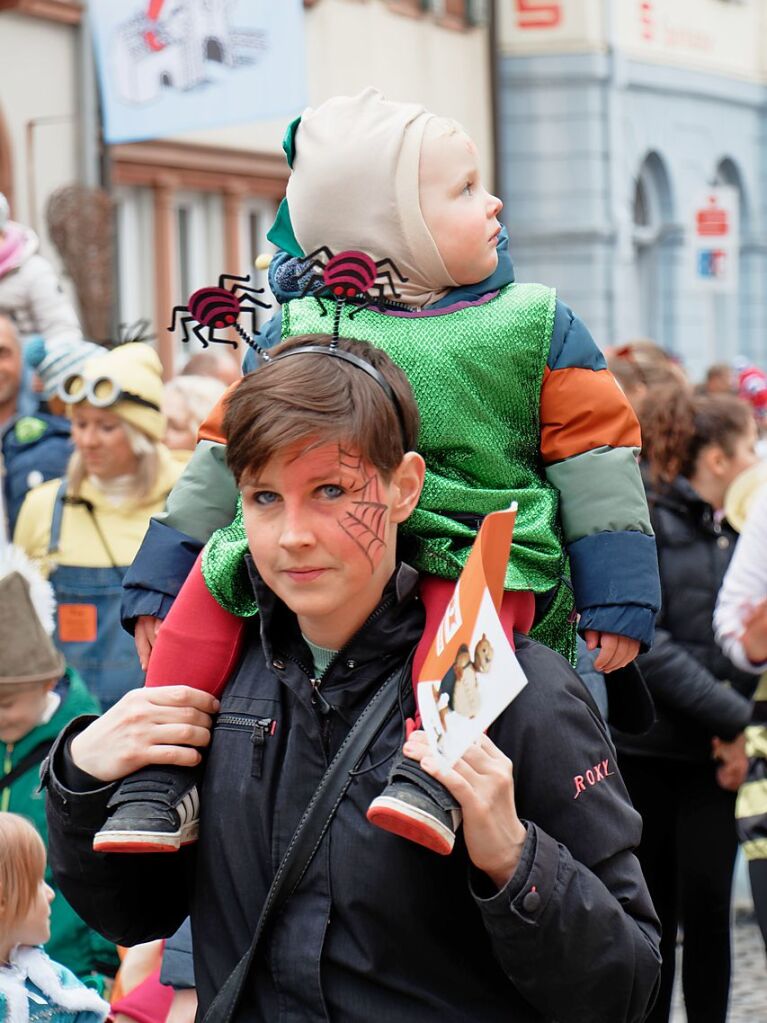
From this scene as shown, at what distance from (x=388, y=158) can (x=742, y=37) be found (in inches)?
1040

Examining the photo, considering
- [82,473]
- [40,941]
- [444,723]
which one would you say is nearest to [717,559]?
[82,473]

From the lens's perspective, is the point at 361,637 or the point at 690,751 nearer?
the point at 361,637

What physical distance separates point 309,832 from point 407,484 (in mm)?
474

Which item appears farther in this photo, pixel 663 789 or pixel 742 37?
pixel 742 37

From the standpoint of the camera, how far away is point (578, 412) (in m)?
2.93

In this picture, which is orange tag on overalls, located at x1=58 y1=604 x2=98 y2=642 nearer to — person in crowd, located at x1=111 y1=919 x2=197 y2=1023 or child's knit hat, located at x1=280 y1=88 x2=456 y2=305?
person in crowd, located at x1=111 y1=919 x2=197 y2=1023

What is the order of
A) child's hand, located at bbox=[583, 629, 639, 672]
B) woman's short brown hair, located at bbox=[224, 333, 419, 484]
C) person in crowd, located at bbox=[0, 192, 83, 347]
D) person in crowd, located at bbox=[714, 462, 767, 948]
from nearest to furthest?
woman's short brown hair, located at bbox=[224, 333, 419, 484] < child's hand, located at bbox=[583, 629, 639, 672] < person in crowd, located at bbox=[714, 462, 767, 948] < person in crowd, located at bbox=[0, 192, 83, 347]

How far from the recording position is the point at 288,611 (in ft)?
8.96

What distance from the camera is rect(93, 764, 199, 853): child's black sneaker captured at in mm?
2627

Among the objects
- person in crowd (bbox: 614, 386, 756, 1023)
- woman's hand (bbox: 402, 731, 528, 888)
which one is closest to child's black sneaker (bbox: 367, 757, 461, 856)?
woman's hand (bbox: 402, 731, 528, 888)

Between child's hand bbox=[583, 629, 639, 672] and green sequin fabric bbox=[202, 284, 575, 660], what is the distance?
0.06 metres

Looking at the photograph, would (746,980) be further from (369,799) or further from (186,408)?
(369,799)

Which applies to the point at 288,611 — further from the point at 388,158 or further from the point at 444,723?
the point at 388,158

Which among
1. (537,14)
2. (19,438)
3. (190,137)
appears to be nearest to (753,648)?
(19,438)
